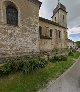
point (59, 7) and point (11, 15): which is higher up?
point (59, 7)

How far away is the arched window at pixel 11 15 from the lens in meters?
12.1

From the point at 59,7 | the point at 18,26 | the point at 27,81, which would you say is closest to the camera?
the point at 27,81

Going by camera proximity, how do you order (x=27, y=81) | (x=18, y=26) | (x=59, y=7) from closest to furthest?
(x=27, y=81)
(x=18, y=26)
(x=59, y=7)

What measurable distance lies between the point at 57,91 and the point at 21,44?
7124 millimetres

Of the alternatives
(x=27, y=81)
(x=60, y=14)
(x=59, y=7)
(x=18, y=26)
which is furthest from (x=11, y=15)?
(x=59, y=7)

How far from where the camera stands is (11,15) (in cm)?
1234

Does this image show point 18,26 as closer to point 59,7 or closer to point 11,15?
point 11,15

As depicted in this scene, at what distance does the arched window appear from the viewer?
1210cm

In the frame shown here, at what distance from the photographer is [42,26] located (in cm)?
2255

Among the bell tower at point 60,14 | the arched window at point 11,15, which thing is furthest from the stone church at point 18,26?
the bell tower at point 60,14

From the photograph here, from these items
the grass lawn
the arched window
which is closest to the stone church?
the arched window

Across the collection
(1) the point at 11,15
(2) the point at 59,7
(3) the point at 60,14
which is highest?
(2) the point at 59,7

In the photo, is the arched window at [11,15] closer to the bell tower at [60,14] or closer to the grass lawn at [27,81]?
the grass lawn at [27,81]

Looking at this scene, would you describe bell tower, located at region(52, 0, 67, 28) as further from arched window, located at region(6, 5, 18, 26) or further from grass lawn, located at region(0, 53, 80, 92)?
grass lawn, located at region(0, 53, 80, 92)
